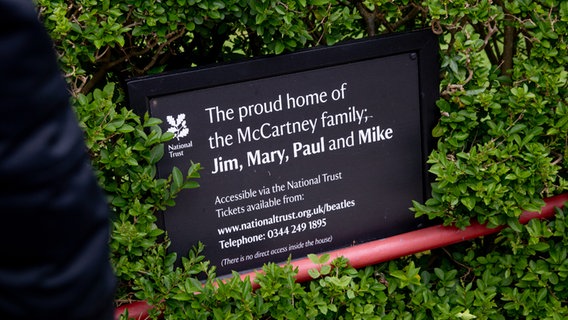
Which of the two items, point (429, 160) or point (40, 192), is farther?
point (429, 160)

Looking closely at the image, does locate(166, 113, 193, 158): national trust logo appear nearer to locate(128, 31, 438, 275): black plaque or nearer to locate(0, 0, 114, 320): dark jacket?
locate(128, 31, 438, 275): black plaque

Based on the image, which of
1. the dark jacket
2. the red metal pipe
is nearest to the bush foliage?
the red metal pipe

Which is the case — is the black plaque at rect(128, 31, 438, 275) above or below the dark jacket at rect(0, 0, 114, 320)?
below

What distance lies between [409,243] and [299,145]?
59cm

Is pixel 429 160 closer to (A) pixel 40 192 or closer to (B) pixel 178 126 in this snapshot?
(B) pixel 178 126

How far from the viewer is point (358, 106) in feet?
11.4

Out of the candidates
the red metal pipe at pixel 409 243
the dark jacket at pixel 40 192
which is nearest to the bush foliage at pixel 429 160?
the red metal pipe at pixel 409 243

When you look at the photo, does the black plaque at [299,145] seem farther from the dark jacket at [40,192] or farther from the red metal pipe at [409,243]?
the dark jacket at [40,192]

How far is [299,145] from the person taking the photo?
3.42 meters

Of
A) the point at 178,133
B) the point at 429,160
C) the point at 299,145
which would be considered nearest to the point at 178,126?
the point at 178,133

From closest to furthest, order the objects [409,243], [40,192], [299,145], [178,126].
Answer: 1. [40,192]
2. [178,126]
3. [299,145]
4. [409,243]

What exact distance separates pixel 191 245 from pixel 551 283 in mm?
1435

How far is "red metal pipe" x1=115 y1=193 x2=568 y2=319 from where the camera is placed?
3494mm

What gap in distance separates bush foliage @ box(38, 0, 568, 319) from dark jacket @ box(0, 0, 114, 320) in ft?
5.83
